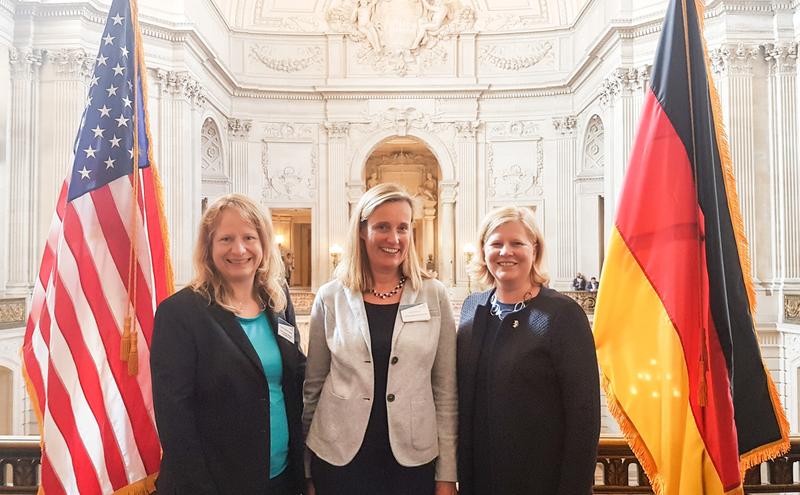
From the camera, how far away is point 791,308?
46.0 ft

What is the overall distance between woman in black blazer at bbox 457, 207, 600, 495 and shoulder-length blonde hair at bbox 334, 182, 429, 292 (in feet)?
1.20

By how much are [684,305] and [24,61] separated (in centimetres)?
1560

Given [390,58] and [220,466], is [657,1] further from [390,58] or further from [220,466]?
[220,466]

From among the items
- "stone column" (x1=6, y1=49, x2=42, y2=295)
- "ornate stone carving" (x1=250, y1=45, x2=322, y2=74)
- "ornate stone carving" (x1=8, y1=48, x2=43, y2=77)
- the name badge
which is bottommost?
the name badge

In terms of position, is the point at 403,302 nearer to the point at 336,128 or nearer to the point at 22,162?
the point at 22,162

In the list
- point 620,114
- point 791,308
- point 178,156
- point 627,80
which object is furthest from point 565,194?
point 178,156

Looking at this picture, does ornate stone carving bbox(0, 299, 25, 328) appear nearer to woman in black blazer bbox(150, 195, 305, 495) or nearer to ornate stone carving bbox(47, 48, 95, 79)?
ornate stone carving bbox(47, 48, 95, 79)

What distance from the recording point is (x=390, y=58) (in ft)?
79.3

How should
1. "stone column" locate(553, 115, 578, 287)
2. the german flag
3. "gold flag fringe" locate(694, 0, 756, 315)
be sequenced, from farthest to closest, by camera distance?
"stone column" locate(553, 115, 578, 287) < "gold flag fringe" locate(694, 0, 756, 315) < the german flag

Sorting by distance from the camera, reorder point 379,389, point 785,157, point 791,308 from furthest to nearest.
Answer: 1. point 785,157
2. point 791,308
3. point 379,389

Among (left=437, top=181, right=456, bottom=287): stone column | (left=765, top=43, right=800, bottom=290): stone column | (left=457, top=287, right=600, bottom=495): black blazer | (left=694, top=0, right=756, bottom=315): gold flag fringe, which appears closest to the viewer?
(left=457, top=287, right=600, bottom=495): black blazer

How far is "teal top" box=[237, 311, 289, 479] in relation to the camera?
301cm

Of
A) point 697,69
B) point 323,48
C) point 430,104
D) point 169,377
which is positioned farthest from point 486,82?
point 169,377

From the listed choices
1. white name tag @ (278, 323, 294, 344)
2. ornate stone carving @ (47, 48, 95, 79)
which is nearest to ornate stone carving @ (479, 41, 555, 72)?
ornate stone carving @ (47, 48, 95, 79)
